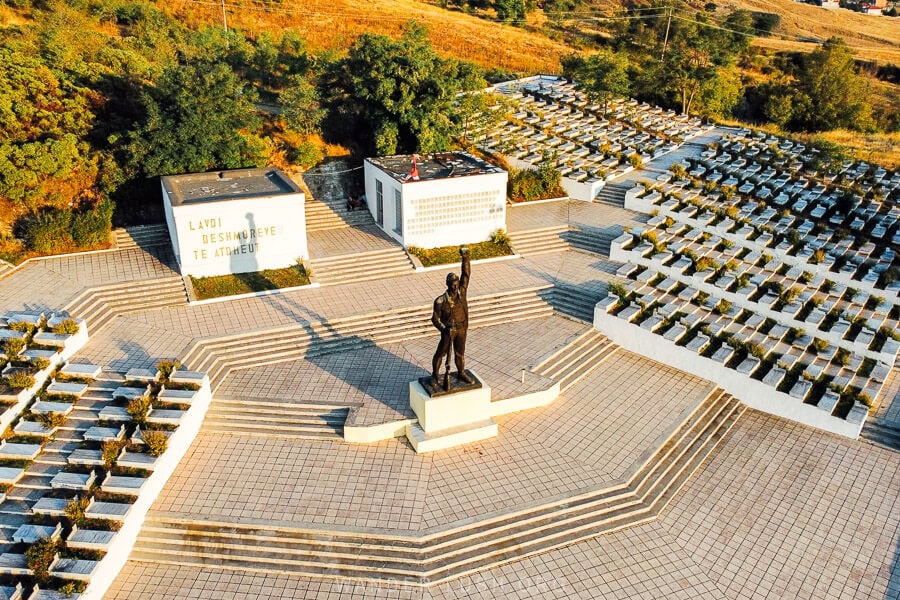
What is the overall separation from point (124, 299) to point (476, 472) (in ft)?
39.4

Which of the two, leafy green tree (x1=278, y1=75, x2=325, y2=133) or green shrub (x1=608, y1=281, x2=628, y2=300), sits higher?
leafy green tree (x1=278, y1=75, x2=325, y2=133)

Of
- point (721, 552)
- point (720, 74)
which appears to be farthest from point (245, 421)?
point (720, 74)

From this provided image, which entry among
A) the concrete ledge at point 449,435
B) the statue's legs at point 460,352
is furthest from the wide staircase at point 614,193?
the concrete ledge at point 449,435

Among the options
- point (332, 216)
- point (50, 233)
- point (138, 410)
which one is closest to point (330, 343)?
point (138, 410)

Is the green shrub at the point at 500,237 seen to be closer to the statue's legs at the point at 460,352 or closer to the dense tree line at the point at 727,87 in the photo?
the statue's legs at the point at 460,352

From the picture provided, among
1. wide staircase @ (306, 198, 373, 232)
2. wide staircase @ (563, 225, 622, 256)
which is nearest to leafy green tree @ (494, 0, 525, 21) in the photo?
wide staircase @ (306, 198, 373, 232)

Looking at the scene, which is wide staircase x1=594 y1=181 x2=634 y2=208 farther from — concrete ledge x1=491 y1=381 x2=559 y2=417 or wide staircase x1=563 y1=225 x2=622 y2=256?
concrete ledge x1=491 y1=381 x2=559 y2=417

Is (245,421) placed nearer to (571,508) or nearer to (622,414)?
(571,508)

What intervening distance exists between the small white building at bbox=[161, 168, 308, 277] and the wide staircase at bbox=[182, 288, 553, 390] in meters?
3.78

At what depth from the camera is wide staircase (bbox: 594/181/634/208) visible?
27.5 metres

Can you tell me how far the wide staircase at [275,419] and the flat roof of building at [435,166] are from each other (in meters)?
9.46

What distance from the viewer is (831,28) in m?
74.6

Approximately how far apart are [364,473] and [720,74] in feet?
117

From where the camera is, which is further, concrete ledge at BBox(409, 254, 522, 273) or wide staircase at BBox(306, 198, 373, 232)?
wide staircase at BBox(306, 198, 373, 232)
